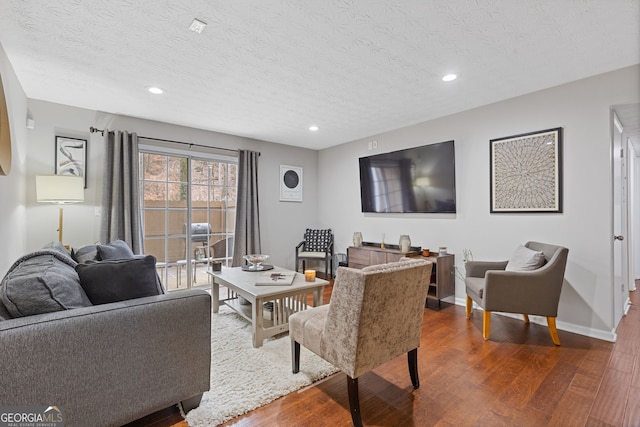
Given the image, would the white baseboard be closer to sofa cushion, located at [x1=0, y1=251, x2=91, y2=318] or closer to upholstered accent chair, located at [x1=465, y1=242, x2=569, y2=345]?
upholstered accent chair, located at [x1=465, y1=242, x2=569, y2=345]

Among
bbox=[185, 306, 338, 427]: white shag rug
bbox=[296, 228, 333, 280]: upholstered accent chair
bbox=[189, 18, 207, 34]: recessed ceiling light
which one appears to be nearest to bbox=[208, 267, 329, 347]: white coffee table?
bbox=[185, 306, 338, 427]: white shag rug

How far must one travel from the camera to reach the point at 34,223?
10.9ft

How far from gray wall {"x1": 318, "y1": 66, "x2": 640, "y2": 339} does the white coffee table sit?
2.06 meters

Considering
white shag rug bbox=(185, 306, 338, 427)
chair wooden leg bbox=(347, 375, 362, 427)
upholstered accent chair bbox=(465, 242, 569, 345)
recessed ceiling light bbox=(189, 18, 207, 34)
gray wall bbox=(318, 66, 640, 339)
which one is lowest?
white shag rug bbox=(185, 306, 338, 427)

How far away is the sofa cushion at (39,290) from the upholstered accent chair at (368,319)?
1.31 m

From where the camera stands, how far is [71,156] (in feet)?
11.7

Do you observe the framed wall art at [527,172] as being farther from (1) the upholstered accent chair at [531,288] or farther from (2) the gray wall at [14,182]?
(2) the gray wall at [14,182]

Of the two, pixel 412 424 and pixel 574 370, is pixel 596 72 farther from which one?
pixel 412 424

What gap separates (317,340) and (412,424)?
691mm

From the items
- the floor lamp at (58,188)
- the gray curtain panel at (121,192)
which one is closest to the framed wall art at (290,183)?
the gray curtain panel at (121,192)

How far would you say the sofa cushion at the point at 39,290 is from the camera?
1.33m

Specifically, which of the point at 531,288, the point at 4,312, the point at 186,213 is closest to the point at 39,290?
the point at 4,312

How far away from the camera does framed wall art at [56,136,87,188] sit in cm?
348

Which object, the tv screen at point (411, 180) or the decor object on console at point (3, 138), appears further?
the tv screen at point (411, 180)
